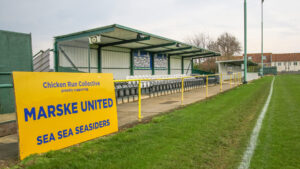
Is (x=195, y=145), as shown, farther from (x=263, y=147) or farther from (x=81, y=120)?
(x=81, y=120)

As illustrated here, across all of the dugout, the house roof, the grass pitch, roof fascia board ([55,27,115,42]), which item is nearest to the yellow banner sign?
the grass pitch

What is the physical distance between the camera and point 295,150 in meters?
3.78

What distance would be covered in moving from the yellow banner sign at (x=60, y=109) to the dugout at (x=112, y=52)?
6.36 meters

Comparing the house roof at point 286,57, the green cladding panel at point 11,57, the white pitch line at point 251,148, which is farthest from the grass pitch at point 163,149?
the house roof at point 286,57

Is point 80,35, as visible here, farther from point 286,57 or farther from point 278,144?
point 286,57

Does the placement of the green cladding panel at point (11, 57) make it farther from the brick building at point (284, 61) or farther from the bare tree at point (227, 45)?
the brick building at point (284, 61)

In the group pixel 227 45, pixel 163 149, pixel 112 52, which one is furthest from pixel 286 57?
pixel 163 149

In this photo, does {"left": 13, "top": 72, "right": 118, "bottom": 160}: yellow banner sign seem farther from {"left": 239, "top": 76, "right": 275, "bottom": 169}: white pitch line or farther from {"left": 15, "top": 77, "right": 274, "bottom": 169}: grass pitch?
{"left": 239, "top": 76, "right": 275, "bottom": 169}: white pitch line

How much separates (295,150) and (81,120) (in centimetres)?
414

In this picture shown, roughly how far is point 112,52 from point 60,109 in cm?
1243

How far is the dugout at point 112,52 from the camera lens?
38.9 ft

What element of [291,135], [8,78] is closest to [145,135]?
[291,135]

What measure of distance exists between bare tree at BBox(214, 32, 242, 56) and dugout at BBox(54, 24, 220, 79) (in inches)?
1634

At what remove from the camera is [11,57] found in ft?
26.7
